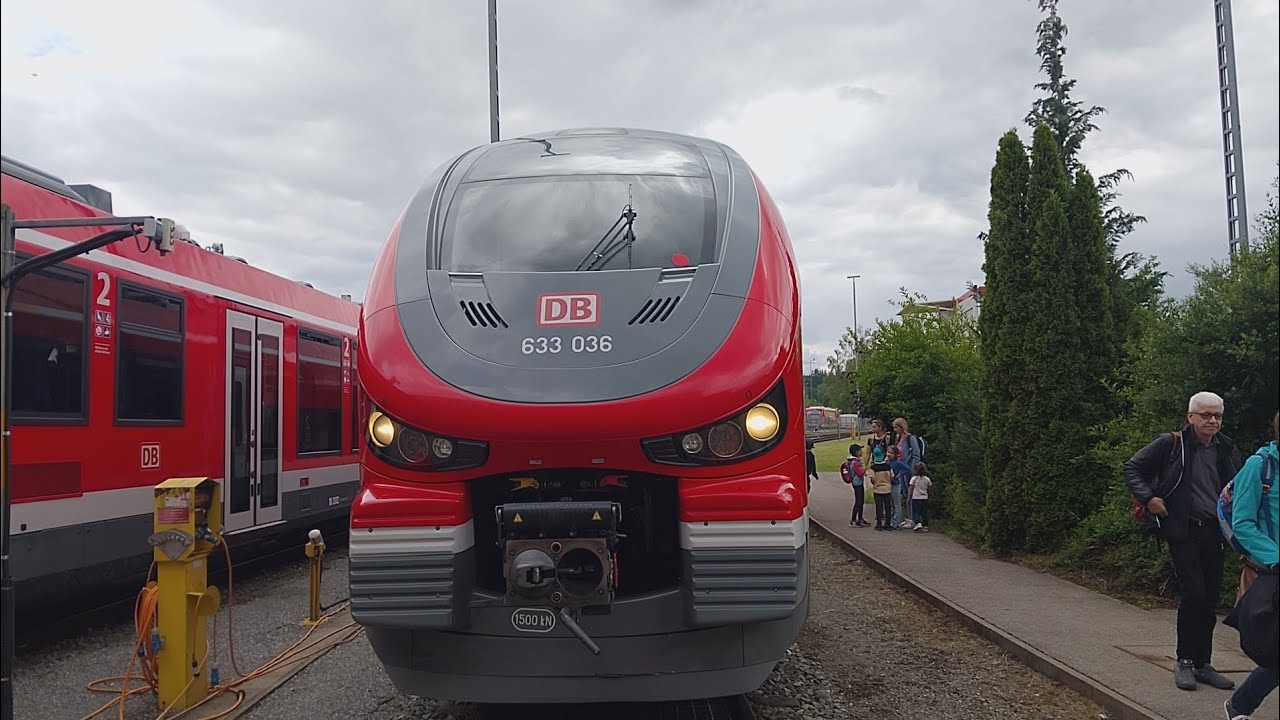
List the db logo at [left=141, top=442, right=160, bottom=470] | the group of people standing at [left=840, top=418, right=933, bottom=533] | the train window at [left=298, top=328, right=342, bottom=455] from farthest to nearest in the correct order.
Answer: the group of people standing at [left=840, top=418, right=933, bottom=533]
the train window at [left=298, top=328, right=342, bottom=455]
the db logo at [left=141, top=442, right=160, bottom=470]

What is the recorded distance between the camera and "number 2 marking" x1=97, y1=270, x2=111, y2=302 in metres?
7.31

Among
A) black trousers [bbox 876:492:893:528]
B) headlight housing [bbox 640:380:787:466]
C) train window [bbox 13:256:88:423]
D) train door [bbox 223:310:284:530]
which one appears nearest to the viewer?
headlight housing [bbox 640:380:787:466]

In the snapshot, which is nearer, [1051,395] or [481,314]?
[481,314]

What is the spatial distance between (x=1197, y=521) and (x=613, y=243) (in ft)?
12.4

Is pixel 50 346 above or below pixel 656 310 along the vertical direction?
above

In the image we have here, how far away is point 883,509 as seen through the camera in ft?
48.8

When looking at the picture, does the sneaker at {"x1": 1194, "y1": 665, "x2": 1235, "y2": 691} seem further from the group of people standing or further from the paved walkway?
the group of people standing

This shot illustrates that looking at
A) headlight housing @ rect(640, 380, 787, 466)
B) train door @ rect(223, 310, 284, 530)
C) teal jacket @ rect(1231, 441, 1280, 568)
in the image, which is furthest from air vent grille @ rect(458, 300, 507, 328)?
train door @ rect(223, 310, 284, 530)

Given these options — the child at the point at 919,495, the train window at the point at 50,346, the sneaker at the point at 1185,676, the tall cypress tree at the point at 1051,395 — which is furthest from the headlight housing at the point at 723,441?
the child at the point at 919,495

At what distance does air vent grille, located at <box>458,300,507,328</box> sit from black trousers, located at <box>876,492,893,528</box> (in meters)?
11.4

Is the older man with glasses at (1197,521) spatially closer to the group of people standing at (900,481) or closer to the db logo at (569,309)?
the db logo at (569,309)

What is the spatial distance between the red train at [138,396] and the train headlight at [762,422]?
4.05 m

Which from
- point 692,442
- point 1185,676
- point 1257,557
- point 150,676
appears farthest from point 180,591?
point 1185,676

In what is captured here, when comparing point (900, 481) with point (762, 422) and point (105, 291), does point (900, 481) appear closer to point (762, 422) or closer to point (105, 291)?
point (105, 291)
